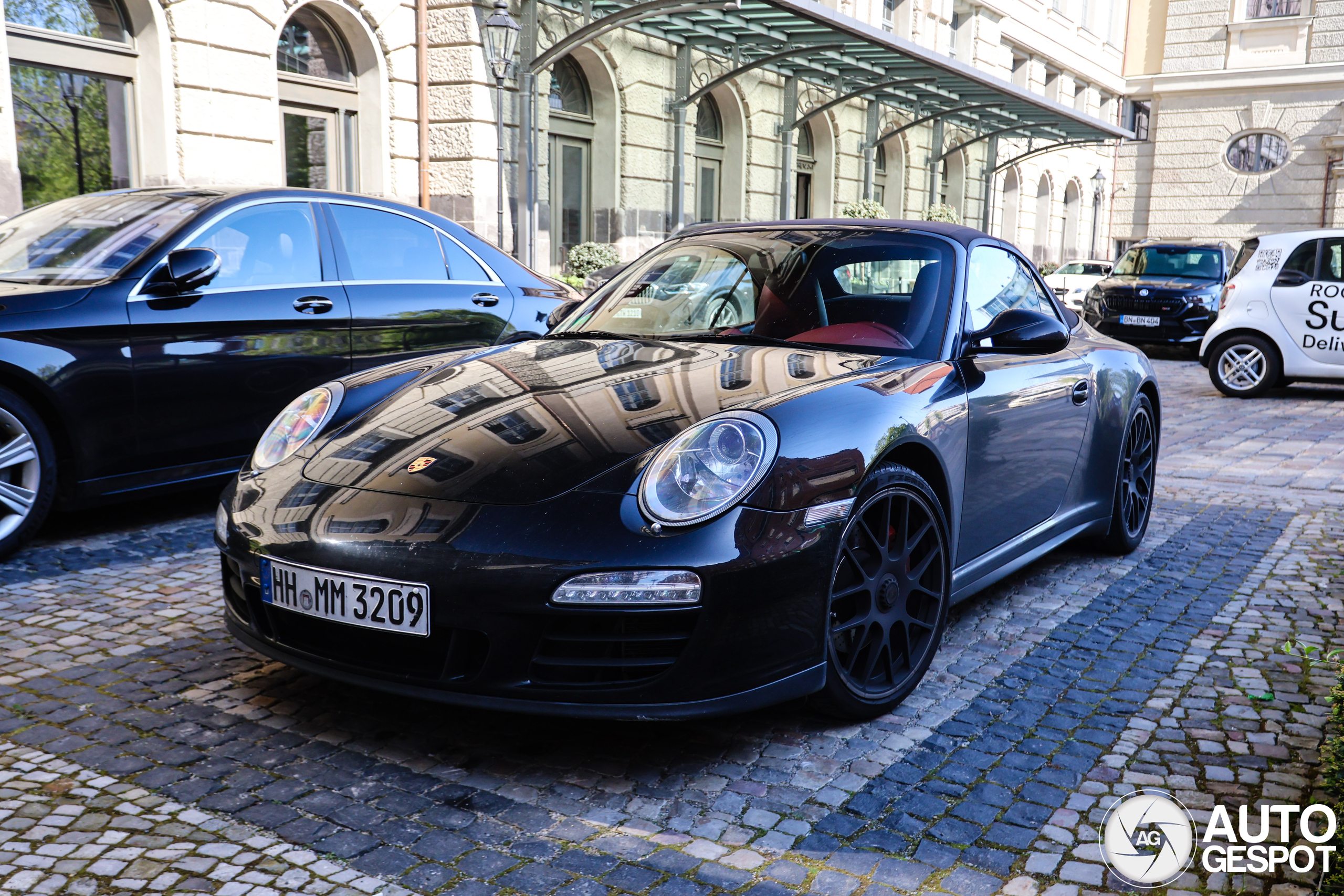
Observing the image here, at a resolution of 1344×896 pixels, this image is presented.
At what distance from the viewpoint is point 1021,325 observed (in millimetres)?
3713

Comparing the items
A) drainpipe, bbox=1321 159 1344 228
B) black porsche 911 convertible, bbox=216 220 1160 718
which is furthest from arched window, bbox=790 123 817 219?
drainpipe, bbox=1321 159 1344 228

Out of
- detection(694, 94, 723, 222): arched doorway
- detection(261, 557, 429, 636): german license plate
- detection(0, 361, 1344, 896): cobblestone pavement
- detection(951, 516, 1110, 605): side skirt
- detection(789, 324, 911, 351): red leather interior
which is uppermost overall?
detection(694, 94, 723, 222): arched doorway

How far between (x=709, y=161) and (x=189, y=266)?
1658 cm

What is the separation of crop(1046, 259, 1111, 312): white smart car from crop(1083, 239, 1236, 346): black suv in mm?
4264

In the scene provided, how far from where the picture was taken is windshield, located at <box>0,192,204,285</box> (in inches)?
193

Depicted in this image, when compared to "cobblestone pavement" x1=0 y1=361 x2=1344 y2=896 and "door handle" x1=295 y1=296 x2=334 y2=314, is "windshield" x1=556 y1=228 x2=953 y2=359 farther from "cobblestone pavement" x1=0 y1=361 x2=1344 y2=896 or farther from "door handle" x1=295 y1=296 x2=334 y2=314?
"door handle" x1=295 y1=296 x2=334 y2=314

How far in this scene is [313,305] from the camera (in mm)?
5465

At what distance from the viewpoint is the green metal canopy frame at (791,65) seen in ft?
48.8

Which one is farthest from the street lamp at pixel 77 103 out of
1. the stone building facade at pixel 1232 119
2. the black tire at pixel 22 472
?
the stone building facade at pixel 1232 119

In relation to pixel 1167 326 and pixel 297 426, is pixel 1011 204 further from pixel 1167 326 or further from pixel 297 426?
pixel 297 426

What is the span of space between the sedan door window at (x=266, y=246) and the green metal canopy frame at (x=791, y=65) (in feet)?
28.2

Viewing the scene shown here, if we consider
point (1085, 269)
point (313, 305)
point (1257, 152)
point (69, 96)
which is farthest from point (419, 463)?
point (1257, 152)

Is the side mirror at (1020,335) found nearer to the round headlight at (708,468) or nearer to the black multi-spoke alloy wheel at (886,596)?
the black multi-spoke alloy wheel at (886,596)

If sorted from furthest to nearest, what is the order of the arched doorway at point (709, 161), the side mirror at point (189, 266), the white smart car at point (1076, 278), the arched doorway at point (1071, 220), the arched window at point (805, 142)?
the arched doorway at point (1071, 220) → the arched window at point (805, 142) → the white smart car at point (1076, 278) → the arched doorway at point (709, 161) → the side mirror at point (189, 266)
